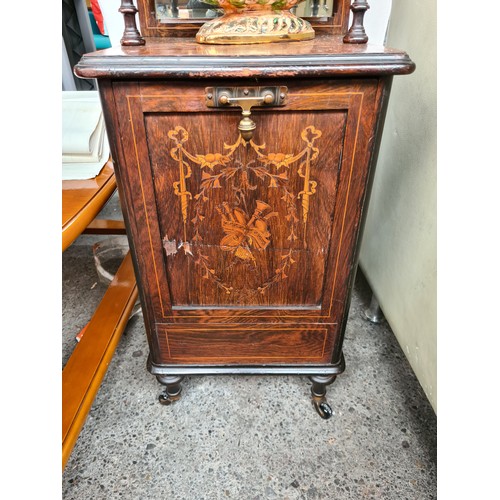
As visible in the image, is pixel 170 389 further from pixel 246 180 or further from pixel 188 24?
pixel 188 24

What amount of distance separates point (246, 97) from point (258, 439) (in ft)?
2.96

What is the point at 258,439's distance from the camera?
108 cm

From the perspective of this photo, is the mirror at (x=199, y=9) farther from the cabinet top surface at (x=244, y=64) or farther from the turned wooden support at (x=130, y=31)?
the cabinet top surface at (x=244, y=64)

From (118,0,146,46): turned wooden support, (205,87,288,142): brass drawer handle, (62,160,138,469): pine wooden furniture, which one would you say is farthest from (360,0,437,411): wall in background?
(62,160,138,469): pine wooden furniture

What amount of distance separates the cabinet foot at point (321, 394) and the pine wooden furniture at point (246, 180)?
4cm

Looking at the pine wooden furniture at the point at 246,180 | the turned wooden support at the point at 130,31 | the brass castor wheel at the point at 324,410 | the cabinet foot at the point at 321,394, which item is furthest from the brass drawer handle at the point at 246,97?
the brass castor wheel at the point at 324,410

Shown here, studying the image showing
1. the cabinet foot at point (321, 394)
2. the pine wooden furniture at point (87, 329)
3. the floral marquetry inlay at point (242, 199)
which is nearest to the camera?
the floral marquetry inlay at point (242, 199)

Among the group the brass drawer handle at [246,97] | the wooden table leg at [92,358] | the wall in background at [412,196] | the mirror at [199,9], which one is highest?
the mirror at [199,9]

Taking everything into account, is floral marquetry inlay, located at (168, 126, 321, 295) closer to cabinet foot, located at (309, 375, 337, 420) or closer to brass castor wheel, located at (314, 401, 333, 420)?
cabinet foot, located at (309, 375, 337, 420)

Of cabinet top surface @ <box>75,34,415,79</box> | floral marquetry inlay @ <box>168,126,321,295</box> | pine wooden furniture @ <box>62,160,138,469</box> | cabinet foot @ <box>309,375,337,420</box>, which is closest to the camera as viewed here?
cabinet top surface @ <box>75,34,415,79</box>

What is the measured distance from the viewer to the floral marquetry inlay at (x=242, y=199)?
74 cm

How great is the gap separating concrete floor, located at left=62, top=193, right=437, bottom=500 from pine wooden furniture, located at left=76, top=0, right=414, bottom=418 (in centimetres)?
20

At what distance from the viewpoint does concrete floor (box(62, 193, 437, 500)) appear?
0.97m

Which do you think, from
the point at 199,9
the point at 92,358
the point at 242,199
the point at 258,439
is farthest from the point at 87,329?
the point at 199,9
